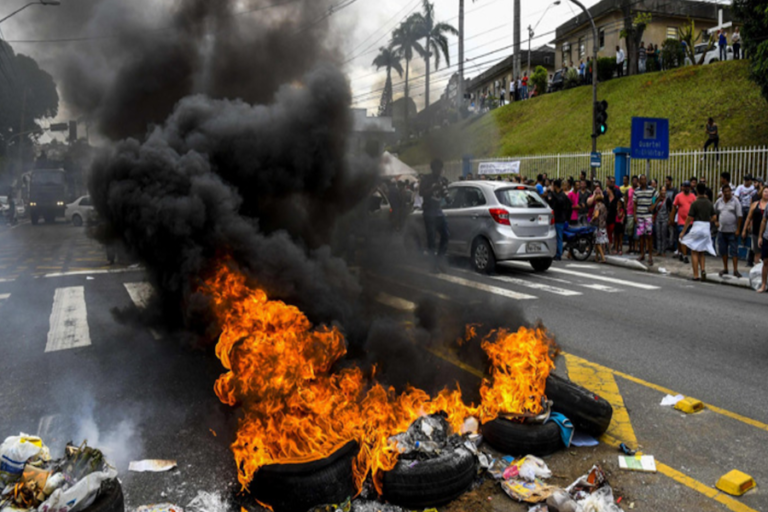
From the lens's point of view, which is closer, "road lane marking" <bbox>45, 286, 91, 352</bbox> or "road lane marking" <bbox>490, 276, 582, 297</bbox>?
"road lane marking" <bbox>45, 286, 91, 352</bbox>

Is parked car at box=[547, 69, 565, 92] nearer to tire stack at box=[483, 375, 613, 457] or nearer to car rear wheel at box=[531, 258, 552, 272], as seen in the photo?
car rear wheel at box=[531, 258, 552, 272]

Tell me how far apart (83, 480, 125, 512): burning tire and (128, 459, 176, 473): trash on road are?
0.68 metres

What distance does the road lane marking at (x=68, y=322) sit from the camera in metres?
6.79

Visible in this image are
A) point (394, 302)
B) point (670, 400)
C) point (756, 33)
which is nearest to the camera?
point (670, 400)

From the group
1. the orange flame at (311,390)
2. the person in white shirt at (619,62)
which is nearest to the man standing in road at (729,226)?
the orange flame at (311,390)

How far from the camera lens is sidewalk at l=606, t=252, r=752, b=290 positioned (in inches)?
451

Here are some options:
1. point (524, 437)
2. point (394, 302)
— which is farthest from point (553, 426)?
point (394, 302)

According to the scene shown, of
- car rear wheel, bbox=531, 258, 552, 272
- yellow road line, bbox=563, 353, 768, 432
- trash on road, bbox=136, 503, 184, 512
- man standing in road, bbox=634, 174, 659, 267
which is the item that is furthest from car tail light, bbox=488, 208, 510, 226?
trash on road, bbox=136, 503, 184, 512

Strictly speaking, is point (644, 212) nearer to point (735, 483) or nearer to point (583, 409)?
point (583, 409)

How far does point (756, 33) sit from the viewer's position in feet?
63.6

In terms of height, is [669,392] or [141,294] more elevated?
[141,294]

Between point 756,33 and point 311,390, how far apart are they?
71.8 ft

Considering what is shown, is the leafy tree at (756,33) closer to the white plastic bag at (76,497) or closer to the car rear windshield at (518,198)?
the car rear windshield at (518,198)

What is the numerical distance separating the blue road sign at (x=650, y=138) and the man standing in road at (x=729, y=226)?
3658 mm
